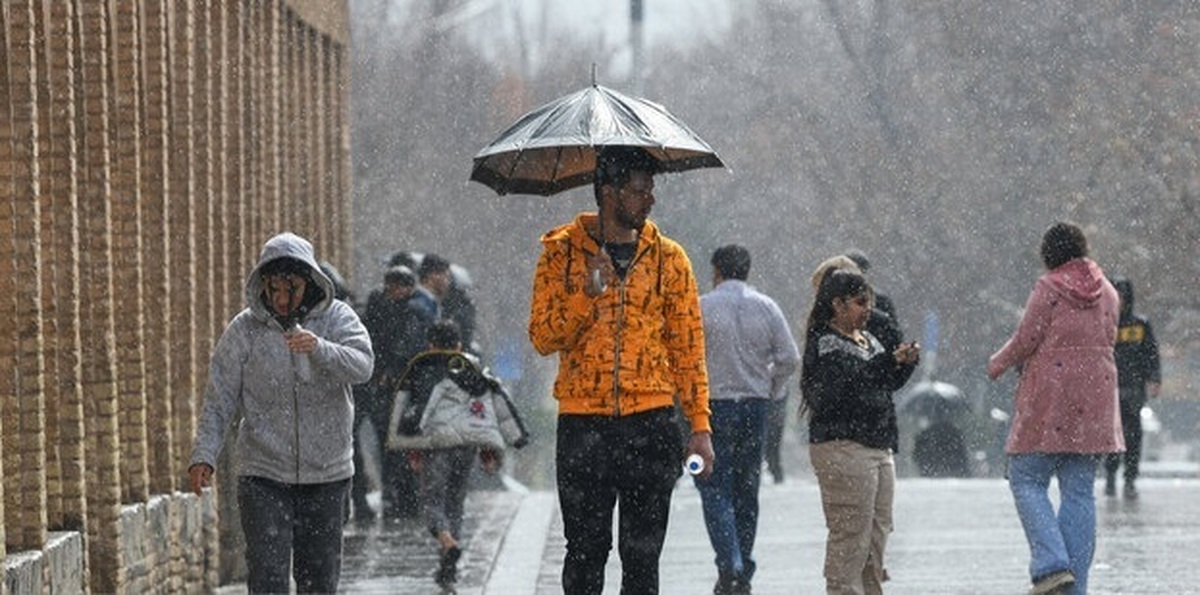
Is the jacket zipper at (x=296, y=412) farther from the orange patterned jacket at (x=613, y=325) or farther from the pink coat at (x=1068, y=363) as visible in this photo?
the pink coat at (x=1068, y=363)

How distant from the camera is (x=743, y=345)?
16609 mm

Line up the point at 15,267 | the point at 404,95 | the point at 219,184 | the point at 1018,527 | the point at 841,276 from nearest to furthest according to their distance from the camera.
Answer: the point at 15,267 < the point at 841,276 < the point at 219,184 < the point at 1018,527 < the point at 404,95

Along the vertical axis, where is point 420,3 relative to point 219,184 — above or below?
above

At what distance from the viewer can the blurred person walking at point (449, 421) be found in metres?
17.6

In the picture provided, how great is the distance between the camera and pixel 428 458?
58.9 feet

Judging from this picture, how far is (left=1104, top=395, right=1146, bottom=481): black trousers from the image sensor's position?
2498 cm

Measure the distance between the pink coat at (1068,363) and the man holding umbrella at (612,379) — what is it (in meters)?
4.10

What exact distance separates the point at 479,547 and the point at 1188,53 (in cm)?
2900

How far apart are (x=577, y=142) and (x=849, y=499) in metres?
2.36

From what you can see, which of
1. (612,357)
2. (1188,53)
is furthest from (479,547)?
(1188,53)

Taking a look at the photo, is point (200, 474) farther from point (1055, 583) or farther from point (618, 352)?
point (1055, 583)

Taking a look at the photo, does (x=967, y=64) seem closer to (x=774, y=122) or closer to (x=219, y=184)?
(x=774, y=122)

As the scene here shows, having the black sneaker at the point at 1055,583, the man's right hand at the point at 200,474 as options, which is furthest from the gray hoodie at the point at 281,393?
the black sneaker at the point at 1055,583

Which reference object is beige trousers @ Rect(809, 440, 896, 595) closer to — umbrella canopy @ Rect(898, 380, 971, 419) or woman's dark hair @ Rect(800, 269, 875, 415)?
woman's dark hair @ Rect(800, 269, 875, 415)
